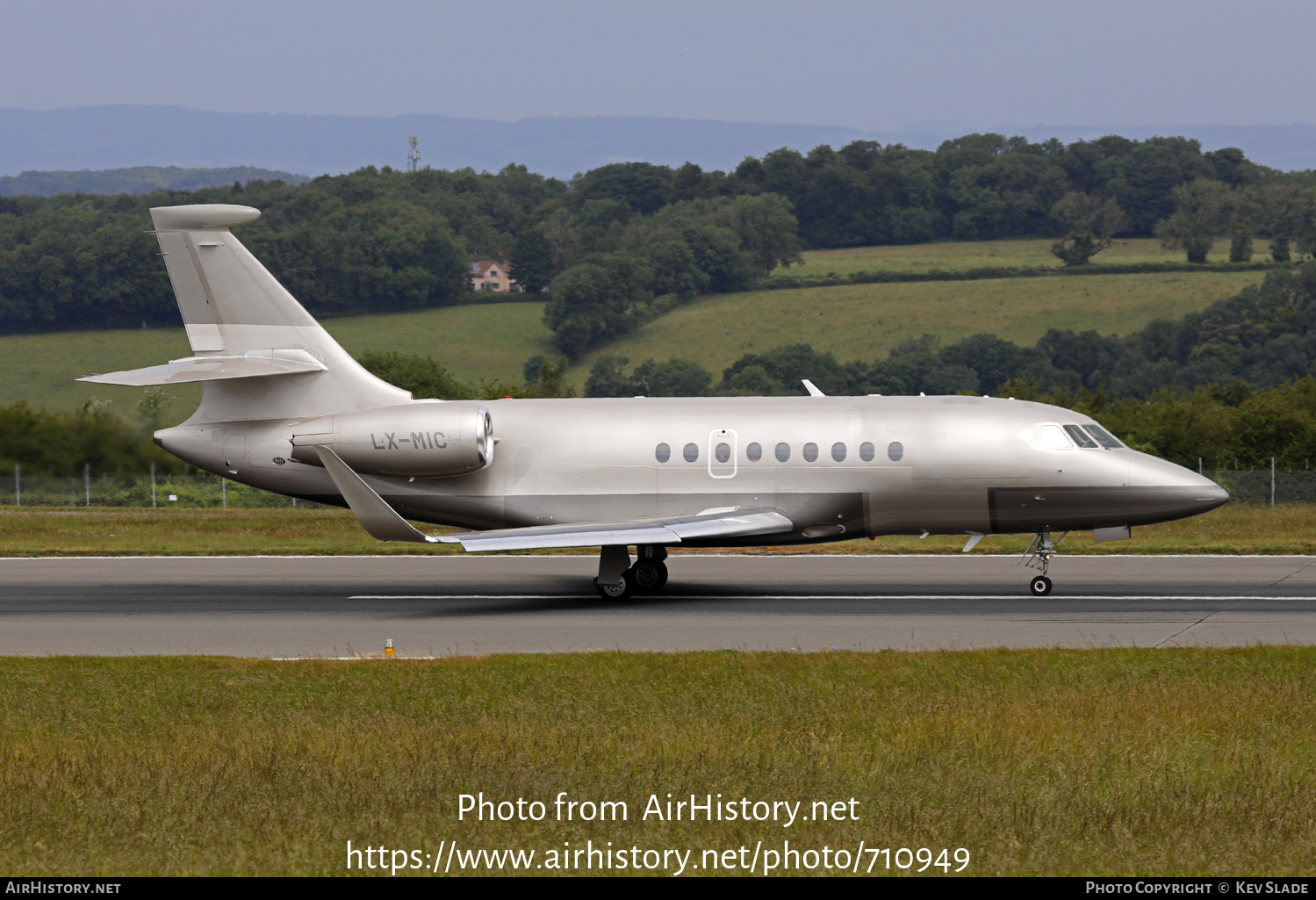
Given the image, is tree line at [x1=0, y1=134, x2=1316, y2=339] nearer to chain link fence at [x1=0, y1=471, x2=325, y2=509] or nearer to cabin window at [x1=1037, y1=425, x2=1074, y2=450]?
chain link fence at [x1=0, y1=471, x2=325, y2=509]

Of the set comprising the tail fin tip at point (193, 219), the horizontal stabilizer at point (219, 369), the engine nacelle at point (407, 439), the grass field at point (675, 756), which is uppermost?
the tail fin tip at point (193, 219)

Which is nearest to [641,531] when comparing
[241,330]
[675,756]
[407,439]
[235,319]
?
[407,439]

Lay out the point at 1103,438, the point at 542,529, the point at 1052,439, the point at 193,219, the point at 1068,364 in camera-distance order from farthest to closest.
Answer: the point at 1068,364, the point at 193,219, the point at 1103,438, the point at 1052,439, the point at 542,529

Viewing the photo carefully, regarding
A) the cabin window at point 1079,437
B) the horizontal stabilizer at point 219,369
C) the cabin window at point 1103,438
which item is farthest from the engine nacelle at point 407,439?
the cabin window at point 1103,438

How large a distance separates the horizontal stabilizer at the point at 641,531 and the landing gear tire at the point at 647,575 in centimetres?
107

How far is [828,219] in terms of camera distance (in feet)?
563

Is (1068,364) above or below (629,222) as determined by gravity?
below

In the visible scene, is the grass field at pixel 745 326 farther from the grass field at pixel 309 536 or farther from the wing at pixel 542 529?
the wing at pixel 542 529

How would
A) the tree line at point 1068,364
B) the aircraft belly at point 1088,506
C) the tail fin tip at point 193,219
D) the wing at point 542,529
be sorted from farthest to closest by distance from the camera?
1. the tree line at point 1068,364
2. the tail fin tip at point 193,219
3. the aircraft belly at point 1088,506
4. the wing at point 542,529

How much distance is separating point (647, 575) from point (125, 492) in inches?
999

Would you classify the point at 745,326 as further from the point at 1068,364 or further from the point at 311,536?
the point at 311,536

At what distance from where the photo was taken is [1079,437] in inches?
973

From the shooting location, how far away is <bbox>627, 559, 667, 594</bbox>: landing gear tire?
25.4 meters

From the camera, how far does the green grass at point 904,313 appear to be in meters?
121
